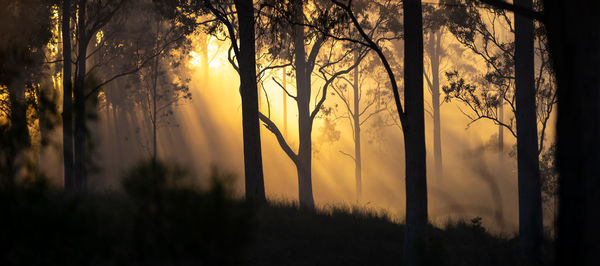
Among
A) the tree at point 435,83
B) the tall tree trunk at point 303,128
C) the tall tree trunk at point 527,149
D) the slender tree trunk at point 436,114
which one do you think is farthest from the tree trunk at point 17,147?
the slender tree trunk at point 436,114

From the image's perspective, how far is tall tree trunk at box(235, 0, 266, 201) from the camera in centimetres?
1059

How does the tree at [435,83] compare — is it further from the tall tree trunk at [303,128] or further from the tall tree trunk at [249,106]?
the tall tree trunk at [249,106]

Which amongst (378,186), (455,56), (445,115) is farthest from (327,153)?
(445,115)

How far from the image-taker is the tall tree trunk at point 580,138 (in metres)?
3.87

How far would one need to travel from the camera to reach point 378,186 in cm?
3678

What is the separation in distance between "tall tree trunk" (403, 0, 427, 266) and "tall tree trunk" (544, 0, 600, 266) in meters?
3.36

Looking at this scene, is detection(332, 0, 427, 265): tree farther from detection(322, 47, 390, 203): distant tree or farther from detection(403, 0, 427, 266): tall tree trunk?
detection(322, 47, 390, 203): distant tree

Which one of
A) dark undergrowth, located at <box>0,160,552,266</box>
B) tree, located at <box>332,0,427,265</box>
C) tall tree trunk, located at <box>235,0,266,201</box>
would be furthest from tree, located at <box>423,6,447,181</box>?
dark undergrowth, located at <box>0,160,552,266</box>

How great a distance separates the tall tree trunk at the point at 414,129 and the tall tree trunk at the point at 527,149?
9.95 ft

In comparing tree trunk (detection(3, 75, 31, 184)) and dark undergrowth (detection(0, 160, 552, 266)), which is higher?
tree trunk (detection(3, 75, 31, 184))

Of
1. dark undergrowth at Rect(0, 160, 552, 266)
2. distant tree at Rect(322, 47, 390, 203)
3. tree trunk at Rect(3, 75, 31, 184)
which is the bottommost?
dark undergrowth at Rect(0, 160, 552, 266)

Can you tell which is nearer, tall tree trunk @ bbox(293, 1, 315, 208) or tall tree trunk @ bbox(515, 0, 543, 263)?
tall tree trunk @ bbox(515, 0, 543, 263)

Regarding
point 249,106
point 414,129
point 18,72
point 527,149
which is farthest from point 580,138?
point 249,106

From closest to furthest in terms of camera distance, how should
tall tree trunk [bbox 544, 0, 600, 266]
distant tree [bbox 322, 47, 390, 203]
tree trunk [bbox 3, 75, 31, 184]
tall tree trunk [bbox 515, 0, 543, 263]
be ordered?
tall tree trunk [bbox 544, 0, 600, 266] < tree trunk [bbox 3, 75, 31, 184] < tall tree trunk [bbox 515, 0, 543, 263] < distant tree [bbox 322, 47, 390, 203]
